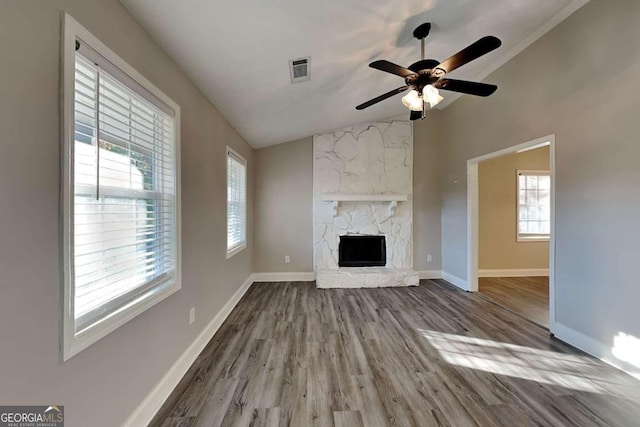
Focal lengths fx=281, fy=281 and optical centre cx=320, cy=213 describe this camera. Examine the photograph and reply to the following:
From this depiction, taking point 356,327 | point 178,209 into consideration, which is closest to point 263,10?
point 178,209

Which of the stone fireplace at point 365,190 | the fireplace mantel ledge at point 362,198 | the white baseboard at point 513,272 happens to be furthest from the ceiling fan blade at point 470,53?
the white baseboard at point 513,272

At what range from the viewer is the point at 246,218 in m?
4.68

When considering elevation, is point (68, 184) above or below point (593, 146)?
below

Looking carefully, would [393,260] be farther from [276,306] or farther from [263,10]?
[263,10]

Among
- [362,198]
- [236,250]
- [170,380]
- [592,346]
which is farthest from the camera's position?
[362,198]

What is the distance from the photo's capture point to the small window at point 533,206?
5.32 meters

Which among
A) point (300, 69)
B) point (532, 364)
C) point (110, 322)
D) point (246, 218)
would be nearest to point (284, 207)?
point (246, 218)

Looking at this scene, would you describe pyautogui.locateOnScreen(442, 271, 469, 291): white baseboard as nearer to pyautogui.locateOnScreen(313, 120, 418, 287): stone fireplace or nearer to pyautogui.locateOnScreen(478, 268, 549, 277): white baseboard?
pyautogui.locateOnScreen(313, 120, 418, 287): stone fireplace

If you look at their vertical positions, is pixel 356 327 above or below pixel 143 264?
below

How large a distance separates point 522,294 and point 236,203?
14.9ft

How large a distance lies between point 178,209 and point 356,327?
7.30 feet

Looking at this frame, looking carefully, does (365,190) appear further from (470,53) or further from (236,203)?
(470,53)

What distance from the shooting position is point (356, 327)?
316 cm

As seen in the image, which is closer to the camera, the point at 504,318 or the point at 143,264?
the point at 143,264
